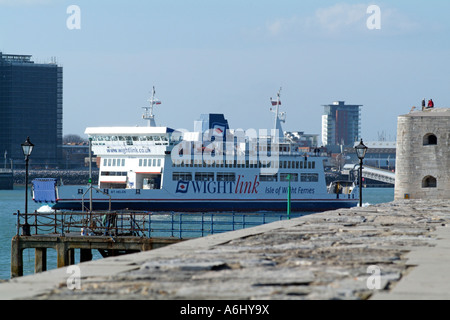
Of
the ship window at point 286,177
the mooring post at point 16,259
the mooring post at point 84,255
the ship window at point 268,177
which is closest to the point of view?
the mooring post at point 16,259

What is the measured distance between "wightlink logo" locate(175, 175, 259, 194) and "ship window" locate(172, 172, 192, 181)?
30 centimetres

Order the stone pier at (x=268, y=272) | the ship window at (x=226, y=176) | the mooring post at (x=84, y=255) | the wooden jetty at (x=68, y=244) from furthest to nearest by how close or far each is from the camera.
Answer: the ship window at (x=226, y=176) < the mooring post at (x=84, y=255) < the wooden jetty at (x=68, y=244) < the stone pier at (x=268, y=272)

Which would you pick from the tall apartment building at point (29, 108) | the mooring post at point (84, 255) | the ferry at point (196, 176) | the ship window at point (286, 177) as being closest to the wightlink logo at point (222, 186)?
the ferry at point (196, 176)

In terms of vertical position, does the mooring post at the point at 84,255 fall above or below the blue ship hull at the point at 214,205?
above

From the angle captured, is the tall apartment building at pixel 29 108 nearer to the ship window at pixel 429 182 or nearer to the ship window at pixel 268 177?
the ship window at pixel 268 177

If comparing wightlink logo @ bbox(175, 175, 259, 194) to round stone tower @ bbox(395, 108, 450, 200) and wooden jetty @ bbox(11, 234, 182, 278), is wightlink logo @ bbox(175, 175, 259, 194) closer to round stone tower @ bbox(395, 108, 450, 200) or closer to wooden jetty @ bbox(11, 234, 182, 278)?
round stone tower @ bbox(395, 108, 450, 200)

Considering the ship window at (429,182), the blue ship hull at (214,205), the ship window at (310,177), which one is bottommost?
the blue ship hull at (214,205)

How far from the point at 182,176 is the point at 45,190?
913cm

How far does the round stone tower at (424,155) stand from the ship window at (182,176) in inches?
1252

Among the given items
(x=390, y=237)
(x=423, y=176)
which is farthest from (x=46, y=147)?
(x=390, y=237)

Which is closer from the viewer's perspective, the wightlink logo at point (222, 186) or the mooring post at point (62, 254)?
the mooring post at point (62, 254)

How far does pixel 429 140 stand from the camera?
2648 cm

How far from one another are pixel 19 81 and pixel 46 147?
12.2m

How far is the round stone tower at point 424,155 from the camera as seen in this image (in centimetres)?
2602
